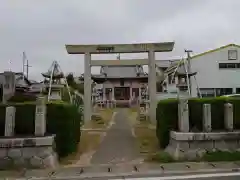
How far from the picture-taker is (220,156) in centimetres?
837

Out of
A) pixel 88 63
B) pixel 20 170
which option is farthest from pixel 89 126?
pixel 20 170

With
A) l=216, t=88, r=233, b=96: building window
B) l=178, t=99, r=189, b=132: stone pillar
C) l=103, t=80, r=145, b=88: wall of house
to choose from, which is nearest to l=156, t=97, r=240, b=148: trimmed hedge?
l=178, t=99, r=189, b=132: stone pillar

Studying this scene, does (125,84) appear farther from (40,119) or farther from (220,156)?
Answer: (40,119)

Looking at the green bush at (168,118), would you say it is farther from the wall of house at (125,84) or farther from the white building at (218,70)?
the wall of house at (125,84)

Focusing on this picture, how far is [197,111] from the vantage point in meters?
9.23

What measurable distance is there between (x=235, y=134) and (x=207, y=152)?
3.47ft

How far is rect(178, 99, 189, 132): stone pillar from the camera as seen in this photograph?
877 centimetres

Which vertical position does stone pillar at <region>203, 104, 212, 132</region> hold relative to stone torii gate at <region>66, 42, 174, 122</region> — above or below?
below

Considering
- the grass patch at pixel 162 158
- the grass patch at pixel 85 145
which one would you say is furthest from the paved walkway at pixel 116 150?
the grass patch at pixel 162 158

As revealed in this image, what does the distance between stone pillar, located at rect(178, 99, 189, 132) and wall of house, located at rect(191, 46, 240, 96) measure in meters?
22.4

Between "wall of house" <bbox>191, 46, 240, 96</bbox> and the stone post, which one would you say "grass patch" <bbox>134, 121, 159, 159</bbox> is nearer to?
the stone post

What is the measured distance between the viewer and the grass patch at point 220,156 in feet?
27.2

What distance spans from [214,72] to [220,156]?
951 inches

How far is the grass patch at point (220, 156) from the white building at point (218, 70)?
22.6 metres
